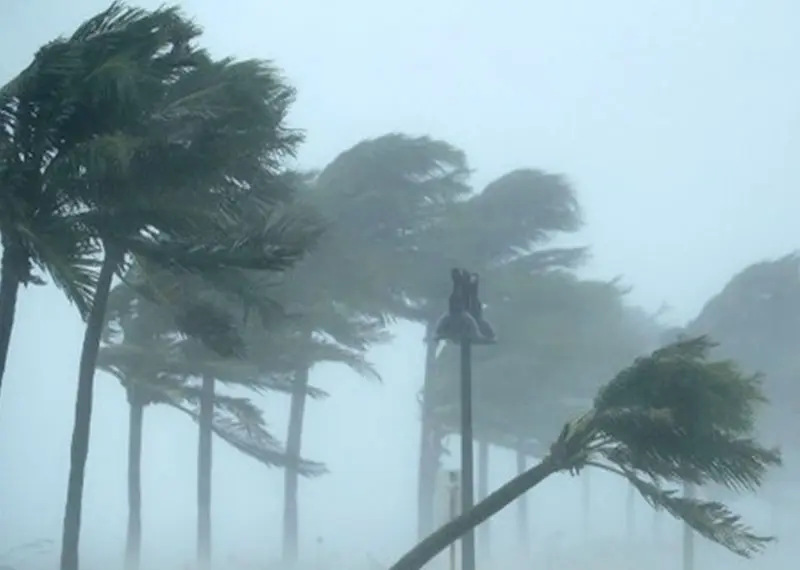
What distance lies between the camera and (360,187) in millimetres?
36000

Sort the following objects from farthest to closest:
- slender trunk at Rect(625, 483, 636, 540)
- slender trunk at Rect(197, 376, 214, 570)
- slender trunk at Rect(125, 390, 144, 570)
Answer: slender trunk at Rect(625, 483, 636, 540) → slender trunk at Rect(197, 376, 214, 570) → slender trunk at Rect(125, 390, 144, 570)

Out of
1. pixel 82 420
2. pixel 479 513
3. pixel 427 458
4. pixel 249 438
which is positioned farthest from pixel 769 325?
pixel 479 513

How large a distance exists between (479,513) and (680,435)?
190cm

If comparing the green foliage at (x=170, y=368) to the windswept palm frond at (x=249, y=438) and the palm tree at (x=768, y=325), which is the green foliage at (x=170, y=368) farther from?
the palm tree at (x=768, y=325)

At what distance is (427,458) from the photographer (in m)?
40.9

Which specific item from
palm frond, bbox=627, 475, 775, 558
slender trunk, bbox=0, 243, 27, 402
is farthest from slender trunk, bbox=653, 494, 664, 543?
slender trunk, bbox=0, 243, 27, 402

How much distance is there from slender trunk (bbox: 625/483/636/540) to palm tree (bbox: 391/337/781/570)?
42.2 metres

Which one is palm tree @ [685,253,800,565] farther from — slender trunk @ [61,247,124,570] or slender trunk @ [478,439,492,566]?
slender trunk @ [61,247,124,570]

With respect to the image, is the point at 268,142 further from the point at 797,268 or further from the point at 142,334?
the point at 797,268

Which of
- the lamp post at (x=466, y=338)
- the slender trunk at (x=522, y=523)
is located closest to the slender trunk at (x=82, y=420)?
the lamp post at (x=466, y=338)

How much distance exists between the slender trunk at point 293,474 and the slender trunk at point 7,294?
18598mm

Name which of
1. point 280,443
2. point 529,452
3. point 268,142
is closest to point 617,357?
point 529,452

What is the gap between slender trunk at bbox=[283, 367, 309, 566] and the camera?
112 feet

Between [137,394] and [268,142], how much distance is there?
12021 mm
